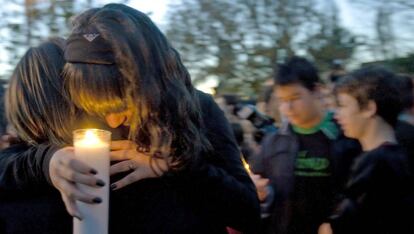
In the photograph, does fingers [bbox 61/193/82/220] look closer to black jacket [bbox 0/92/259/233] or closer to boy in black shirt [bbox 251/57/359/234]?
black jacket [bbox 0/92/259/233]

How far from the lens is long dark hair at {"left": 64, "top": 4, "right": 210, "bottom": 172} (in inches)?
47.9

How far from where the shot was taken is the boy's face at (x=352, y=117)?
2.77 m

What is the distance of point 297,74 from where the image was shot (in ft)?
12.1

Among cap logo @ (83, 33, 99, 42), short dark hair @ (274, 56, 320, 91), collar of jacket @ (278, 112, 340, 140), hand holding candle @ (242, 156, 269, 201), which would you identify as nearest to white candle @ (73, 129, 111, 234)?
cap logo @ (83, 33, 99, 42)

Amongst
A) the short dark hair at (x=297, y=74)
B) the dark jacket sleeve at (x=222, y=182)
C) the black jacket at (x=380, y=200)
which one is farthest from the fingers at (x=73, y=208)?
the short dark hair at (x=297, y=74)

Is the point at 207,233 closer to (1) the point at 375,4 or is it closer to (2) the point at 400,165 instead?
(2) the point at 400,165

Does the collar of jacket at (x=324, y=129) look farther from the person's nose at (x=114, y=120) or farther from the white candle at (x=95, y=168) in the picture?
the white candle at (x=95, y=168)

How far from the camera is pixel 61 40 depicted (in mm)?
1438

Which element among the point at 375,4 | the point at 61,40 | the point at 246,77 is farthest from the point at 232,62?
the point at 61,40

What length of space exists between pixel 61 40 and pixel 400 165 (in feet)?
5.09

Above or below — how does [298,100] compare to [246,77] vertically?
above

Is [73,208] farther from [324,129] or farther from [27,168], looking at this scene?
[324,129]

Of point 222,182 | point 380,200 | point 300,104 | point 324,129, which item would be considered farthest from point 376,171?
point 222,182

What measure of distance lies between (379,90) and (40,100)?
183 centimetres
